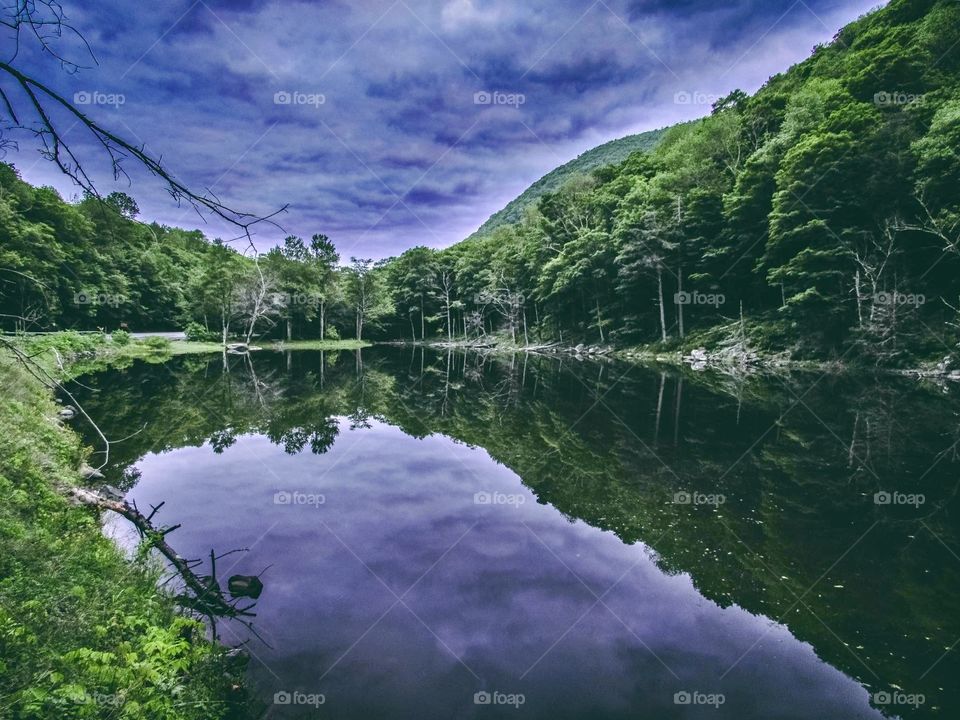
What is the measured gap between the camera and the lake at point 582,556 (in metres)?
5.06

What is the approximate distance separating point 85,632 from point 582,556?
6.47m

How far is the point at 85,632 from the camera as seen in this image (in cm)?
425

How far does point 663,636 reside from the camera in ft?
19.4

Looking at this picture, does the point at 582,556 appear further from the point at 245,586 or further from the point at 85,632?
the point at 85,632

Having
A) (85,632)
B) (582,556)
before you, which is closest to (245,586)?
(85,632)

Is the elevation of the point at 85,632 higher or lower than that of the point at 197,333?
lower

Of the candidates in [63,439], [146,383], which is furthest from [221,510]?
[146,383]

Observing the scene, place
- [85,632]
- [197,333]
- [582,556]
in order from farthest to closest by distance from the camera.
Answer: [197,333]
[582,556]
[85,632]

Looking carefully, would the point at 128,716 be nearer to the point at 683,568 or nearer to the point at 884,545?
the point at 683,568

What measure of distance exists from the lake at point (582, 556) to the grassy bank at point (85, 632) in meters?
0.77

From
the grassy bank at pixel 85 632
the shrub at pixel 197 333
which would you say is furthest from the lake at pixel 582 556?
the shrub at pixel 197 333

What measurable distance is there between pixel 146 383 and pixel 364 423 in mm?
16545

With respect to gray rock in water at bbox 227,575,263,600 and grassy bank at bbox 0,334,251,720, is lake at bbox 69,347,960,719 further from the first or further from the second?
grassy bank at bbox 0,334,251,720

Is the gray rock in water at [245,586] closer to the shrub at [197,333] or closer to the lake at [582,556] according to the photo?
the lake at [582,556]
